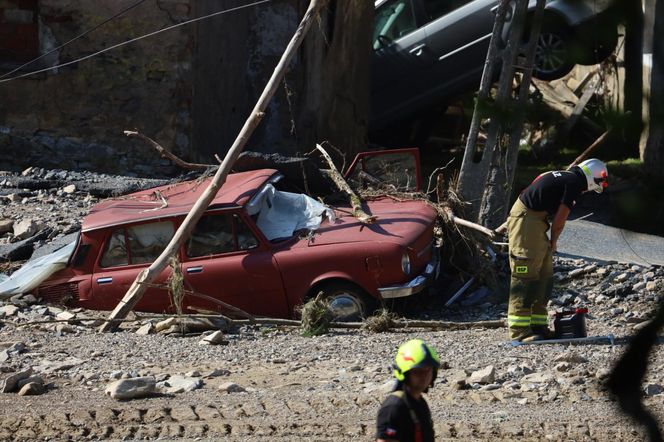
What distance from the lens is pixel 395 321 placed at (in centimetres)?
938

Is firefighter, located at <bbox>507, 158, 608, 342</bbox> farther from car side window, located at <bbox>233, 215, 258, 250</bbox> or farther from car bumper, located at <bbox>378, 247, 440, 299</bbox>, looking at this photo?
car side window, located at <bbox>233, 215, 258, 250</bbox>

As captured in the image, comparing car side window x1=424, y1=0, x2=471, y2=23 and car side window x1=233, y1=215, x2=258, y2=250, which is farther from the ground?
car side window x1=424, y1=0, x2=471, y2=23

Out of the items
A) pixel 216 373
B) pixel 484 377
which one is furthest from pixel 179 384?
pixel 484 377

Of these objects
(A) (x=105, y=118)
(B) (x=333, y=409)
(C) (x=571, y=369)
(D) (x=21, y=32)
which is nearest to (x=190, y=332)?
(B) (x=333, y=409)

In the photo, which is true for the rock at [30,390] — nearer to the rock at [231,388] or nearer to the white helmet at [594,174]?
the rock at [231,388]

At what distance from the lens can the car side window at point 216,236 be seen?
31.5 feet

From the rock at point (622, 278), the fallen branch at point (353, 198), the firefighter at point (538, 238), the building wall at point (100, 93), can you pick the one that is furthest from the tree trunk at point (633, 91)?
the building wall at point (100, 93)

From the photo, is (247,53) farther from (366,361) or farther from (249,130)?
(366,361)

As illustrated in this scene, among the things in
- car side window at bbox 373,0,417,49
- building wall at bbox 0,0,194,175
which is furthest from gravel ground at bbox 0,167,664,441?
car side window at bbox 373,0,417,49

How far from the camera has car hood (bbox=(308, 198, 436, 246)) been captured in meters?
9.56

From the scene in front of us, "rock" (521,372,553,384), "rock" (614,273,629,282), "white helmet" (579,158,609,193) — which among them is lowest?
"rock" (614,273,629,282)

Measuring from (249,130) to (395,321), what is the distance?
2.27 m

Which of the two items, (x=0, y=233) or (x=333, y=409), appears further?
(x=0, y=233)

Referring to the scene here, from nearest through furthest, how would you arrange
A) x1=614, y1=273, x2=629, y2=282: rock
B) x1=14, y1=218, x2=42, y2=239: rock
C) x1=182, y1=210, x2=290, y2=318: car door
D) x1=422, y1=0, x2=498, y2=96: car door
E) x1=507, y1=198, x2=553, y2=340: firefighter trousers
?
x1=507, y1=198, x2=553, y2=340: firefighter trousers → x1=182, y1=210, x2=290, y2=318: car door → x1=614, y1=273, x2=629, y2=282: rock → x1=14, y1=218, x2=42, y2=239: rock → x1=422, y1=0, x2=498, y2=96: car door
